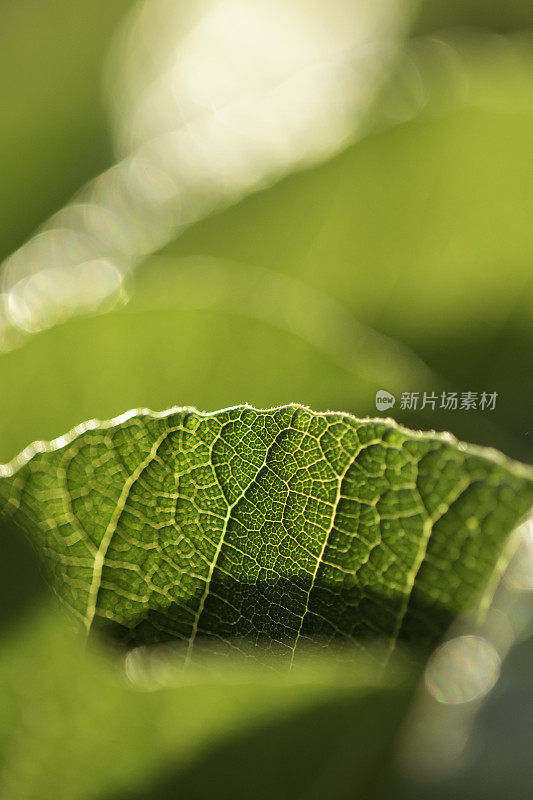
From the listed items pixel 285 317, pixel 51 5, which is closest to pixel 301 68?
pixel 51 5

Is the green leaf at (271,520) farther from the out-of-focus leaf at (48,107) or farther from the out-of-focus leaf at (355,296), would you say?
the out-of-focus leaf at (48,107)

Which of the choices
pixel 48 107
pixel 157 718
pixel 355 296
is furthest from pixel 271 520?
pixel 48 107

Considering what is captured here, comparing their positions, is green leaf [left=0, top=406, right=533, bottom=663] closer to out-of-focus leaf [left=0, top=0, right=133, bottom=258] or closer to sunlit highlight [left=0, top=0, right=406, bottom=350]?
sunlit highlight [left=0, top=0, right=406, bottom=350]

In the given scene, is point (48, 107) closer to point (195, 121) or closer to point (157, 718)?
point (195, 121)

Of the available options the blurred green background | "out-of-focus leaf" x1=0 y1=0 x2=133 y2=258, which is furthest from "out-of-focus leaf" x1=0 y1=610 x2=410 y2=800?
"out-of-focus leaf" x1=0 y1=0 x2=133 y2=258

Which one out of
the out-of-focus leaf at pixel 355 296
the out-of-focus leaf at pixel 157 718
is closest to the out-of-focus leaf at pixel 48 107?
the out-of-focus leaf at pixel 355 296
